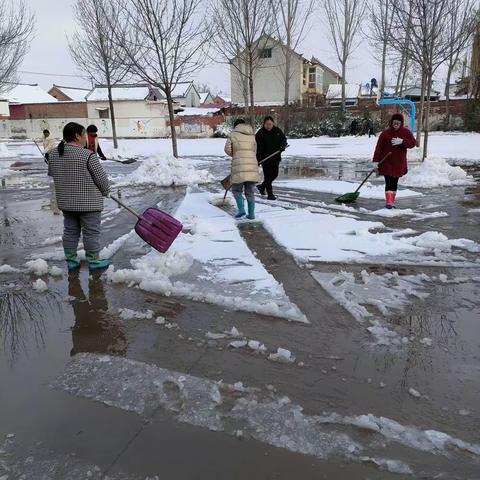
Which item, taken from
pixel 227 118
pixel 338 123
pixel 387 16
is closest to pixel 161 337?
pixel 387 16

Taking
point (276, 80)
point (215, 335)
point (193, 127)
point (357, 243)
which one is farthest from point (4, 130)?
point (215, 335)

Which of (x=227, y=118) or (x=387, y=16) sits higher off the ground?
(x=387, y=16)

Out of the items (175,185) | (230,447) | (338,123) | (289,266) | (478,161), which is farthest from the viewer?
(338,123)

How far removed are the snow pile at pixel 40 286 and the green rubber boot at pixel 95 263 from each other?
1.88ft

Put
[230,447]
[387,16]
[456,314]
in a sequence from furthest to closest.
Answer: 1. [387,16]
2. [456,314]
3. [230,447]

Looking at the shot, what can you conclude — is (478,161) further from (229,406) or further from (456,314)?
(229,406)

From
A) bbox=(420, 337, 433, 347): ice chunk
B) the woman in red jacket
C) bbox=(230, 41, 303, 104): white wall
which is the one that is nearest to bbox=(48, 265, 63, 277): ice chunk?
bbox=(420, 337, 433, 347): ice chunk

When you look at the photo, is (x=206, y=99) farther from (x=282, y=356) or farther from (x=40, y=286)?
(x=282, y=356)

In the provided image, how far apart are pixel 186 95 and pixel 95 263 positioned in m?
60.0

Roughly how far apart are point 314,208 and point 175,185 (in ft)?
14.8

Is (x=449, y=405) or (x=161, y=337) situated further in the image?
(x=161, y=337)

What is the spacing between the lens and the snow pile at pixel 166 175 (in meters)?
11.8

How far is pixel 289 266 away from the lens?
509 centimetres

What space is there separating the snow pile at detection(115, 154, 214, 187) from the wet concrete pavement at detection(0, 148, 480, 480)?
704 centimetres
